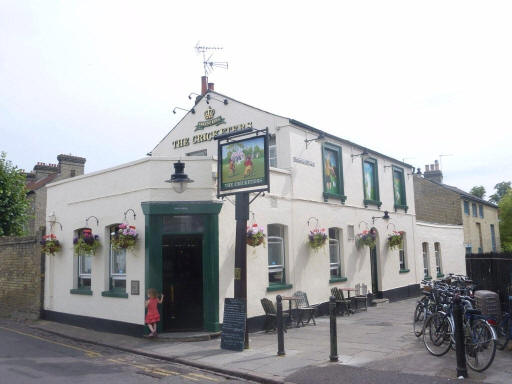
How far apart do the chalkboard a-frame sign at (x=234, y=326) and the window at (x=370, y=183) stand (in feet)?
32.2

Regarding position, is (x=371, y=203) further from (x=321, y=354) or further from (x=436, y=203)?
(x=436, y=203)

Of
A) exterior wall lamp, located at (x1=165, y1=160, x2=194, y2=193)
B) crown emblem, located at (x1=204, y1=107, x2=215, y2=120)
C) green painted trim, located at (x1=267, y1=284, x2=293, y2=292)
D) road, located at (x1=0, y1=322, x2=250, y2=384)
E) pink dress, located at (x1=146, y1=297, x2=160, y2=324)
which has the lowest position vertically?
road, located at (x1=0, y1=322, x2=250, y2=384)

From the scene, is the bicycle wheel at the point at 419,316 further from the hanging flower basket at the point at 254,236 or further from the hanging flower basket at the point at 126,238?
the hanging flower basket at the point at 126,238

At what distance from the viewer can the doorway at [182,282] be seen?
39.7ft

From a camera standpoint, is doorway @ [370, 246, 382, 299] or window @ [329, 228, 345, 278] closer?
window @ [329, 228, 345, 278]

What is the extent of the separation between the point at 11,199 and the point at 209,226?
11.7m

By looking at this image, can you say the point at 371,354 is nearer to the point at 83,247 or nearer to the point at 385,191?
the point at 83,247

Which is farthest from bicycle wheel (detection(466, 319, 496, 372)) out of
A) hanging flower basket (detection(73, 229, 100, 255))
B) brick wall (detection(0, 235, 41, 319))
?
brick wall (detection(0, 235, 41, 319))

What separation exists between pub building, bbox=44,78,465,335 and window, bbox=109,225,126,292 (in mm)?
30

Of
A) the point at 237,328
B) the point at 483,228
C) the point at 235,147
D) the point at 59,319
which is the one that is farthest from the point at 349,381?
the point at 483,228

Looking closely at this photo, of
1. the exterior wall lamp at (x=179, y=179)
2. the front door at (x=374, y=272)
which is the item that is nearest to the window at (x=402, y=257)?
the front door at (x=374, y=272)

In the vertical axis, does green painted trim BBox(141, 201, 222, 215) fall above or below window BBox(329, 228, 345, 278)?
above

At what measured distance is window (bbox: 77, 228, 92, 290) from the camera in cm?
1391

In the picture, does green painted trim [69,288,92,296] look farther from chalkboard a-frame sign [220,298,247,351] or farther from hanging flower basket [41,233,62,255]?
chalkboard a-frame sign [220,298,247,351]
